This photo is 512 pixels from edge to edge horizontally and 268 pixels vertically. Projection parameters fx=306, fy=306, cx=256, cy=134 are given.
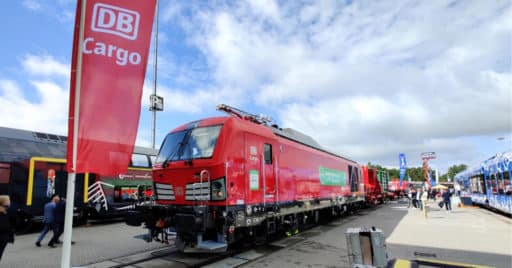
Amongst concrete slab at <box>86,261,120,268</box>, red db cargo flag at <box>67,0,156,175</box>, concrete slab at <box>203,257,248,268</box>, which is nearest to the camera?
red db cargo flag at <box>67,0,156,175</box>

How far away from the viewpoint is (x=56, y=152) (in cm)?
1256

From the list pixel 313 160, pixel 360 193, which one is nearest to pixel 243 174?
pixel 313 160

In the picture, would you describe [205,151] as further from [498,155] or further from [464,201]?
[464,201]

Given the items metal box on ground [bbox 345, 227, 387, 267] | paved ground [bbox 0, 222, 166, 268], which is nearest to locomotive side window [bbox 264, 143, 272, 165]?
paved ground [bbox 0, 222, 166, 268]

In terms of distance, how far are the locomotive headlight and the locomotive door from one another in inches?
30.6

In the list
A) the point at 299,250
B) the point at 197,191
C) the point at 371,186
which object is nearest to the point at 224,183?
the point at 197,191

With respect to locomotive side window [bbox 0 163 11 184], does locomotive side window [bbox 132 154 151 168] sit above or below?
above

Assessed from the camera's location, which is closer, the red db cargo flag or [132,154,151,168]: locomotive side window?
the red db cargo flag

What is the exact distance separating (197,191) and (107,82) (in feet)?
10.4

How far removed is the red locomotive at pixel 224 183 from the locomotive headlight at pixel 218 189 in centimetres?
1

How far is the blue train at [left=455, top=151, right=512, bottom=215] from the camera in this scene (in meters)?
14.2

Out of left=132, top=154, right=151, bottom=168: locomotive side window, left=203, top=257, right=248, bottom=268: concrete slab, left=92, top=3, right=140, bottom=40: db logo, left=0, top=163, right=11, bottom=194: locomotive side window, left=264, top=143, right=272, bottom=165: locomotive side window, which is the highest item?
left=92, top=3, right=140, bottom=40: db logo

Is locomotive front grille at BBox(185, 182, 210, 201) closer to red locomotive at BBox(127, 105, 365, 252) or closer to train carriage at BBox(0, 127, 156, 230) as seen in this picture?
red locomotive at BBox(127, 105, 365, 252)

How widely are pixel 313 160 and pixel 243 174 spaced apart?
4.85 meters
